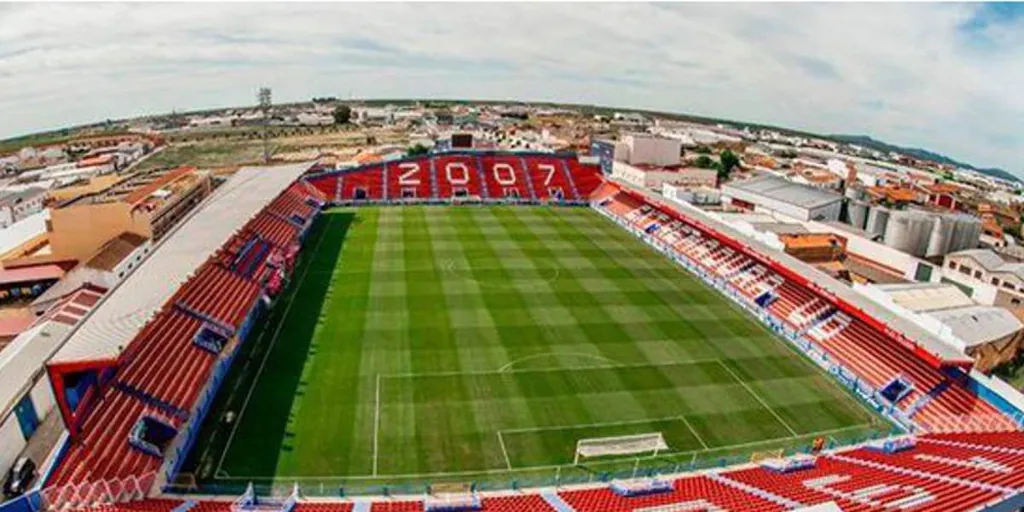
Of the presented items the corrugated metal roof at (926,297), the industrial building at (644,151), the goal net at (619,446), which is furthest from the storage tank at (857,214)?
the goal net at (619,446)

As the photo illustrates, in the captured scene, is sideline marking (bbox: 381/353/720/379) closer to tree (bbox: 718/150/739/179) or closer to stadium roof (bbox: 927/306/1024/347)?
stadium roof (bbox: 927/306/1024/347)

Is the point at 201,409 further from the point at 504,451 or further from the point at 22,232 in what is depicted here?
the point at 22,232

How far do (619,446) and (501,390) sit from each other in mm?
5809

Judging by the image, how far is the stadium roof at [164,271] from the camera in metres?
20.3

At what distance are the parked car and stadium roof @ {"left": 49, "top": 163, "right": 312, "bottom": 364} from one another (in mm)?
2903

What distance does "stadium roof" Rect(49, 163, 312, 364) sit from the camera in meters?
20.3

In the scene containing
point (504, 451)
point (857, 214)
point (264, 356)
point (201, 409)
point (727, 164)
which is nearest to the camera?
point (504, 451)

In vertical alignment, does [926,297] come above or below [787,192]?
below

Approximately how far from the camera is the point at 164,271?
92.3 feet

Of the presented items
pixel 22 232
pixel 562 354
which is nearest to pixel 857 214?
pixel 562 354

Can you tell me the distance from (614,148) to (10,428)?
6839 centimetres

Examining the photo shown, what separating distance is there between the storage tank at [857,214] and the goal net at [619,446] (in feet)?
143

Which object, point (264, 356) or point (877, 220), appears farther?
point (877, 220)

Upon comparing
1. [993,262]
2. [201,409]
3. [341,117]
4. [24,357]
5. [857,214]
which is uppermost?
[341,117]
